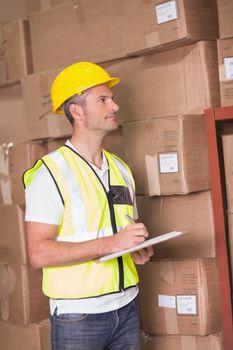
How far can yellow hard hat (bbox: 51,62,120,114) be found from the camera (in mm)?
2082

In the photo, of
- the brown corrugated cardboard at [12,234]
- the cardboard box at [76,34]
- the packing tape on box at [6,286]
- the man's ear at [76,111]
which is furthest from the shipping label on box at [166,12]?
the packing tape on box at [6,286]

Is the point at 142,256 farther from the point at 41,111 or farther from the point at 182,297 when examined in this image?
the point at 41,111

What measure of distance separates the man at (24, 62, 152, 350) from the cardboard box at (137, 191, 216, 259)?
1.18 ft

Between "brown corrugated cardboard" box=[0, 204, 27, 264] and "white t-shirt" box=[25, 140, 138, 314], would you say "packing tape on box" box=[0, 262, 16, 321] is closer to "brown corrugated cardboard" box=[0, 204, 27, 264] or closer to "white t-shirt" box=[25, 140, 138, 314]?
"brown corrugated cardboard" box=[0, 204, 27, 264]

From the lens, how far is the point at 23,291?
2736mm

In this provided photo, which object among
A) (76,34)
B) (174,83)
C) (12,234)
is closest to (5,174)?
(12,234)

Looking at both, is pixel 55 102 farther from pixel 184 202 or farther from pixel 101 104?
pixel 184 202

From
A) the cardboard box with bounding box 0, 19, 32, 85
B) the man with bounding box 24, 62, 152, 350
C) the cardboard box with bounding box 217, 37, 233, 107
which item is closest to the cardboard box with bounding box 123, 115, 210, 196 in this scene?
the cardboard box with bounding box 217, 37, 233, 107

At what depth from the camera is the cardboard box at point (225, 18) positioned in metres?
2.26

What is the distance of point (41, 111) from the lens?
8.82 feet

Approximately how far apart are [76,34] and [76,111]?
660mm

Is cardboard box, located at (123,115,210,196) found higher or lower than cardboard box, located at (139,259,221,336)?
higher

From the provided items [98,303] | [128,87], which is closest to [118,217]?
[98,303]

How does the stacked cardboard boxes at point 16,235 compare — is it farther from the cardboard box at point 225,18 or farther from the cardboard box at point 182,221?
the cardboard box at point 225,18
